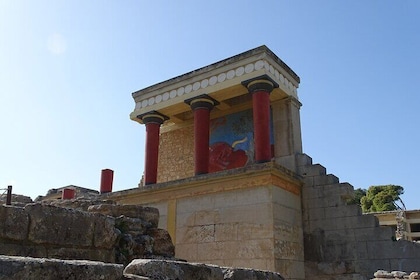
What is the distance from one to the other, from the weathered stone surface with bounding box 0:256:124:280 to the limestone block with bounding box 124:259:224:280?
19cm

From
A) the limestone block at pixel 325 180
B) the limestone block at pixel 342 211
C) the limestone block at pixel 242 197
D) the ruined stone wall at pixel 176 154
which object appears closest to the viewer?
the limestone block at pixel 242 197

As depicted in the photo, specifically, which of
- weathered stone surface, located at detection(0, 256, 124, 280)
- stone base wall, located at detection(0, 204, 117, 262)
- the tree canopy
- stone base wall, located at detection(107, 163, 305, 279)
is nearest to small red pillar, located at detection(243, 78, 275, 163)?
stone base wall, located at detection(107, 163, 305, 279)

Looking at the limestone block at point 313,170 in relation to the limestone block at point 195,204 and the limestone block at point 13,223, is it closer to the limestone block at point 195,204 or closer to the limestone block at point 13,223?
the limestone block at point 195,204

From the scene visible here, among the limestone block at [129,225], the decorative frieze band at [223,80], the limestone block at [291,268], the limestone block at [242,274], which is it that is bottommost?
the limestone block at [291,268]

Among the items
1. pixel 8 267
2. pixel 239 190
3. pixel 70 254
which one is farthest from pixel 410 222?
pixel 8 267

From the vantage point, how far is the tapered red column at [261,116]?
413 inches

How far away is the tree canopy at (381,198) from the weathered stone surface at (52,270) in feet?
122

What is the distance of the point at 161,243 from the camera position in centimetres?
547

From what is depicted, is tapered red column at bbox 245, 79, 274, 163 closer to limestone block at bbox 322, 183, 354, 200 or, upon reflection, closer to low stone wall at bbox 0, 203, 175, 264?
limestone block at bbox 322, 183, 354, 200

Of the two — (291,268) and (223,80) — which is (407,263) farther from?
(223,80)

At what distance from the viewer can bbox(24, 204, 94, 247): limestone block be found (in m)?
3.67

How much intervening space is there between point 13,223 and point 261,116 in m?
8.08

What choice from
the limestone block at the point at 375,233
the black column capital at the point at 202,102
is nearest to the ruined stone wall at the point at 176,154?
the black column capital at the point at 202,102

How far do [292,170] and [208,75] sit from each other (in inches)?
156
